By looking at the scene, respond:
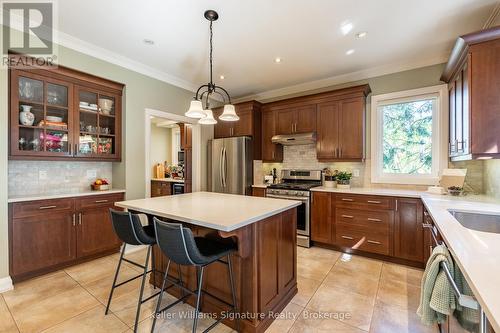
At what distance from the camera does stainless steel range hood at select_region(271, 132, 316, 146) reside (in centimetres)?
390

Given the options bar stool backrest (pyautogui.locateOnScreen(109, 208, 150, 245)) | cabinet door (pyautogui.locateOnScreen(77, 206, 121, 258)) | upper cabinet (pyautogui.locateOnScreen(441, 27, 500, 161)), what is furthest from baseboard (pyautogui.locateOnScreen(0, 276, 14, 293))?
upper cabinet (pyautogui.locateOnScreen(441, 27, 500, 161))

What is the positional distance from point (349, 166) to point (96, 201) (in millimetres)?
3897

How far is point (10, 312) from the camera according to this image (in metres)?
2.01

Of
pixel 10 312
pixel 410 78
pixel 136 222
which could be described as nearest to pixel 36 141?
pixel 10 312

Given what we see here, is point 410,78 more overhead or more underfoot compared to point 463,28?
more underfoot

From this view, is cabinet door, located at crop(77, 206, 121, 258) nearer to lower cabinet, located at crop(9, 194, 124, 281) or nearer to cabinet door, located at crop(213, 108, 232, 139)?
lower cabinet, located at crop(9, 194, 124, 281)

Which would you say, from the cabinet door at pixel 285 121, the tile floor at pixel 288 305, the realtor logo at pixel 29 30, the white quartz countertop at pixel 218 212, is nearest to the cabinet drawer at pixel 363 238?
the tile floor at pixel 288 305

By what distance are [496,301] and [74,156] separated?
3854mm

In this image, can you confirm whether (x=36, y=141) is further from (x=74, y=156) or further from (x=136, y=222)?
(x=136, y=222)

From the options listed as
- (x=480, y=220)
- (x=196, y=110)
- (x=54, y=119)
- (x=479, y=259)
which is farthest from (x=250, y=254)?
(x=54, y=119)

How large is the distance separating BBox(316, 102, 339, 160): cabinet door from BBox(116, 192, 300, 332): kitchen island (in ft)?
6.20

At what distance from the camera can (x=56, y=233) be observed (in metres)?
2.75

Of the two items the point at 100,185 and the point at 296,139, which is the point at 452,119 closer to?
the point at 296,139

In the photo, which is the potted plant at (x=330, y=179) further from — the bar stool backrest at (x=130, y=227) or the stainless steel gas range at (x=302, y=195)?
the bar stool backrest at (x=130, y=227)
